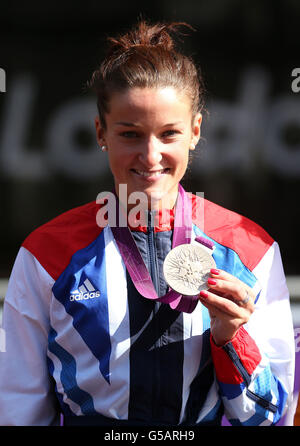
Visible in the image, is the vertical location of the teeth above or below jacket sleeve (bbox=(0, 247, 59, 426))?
above

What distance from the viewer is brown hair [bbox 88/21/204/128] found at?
1807mm

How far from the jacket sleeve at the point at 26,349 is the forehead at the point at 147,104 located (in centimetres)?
53

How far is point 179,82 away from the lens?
6.07 feet

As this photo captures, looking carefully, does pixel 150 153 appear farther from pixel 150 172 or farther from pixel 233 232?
pixel 233 232

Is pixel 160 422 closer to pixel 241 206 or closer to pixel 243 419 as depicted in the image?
pixel 243 419

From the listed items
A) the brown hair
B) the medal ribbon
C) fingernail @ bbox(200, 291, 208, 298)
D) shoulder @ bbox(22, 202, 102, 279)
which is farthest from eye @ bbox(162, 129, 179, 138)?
fingernail @ bbox(200, 291, 208, 298)

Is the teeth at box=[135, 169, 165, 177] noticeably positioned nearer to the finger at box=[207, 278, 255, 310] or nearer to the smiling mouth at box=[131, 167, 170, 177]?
the smiling mouth at box=[131, 167, 170, 177]

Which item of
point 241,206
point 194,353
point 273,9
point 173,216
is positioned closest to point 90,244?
point 173,216

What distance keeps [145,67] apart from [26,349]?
92 cm

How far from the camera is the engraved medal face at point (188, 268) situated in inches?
67.4

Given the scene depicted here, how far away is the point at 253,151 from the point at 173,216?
2.39 metres

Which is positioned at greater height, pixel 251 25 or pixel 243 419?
pixel 251 25

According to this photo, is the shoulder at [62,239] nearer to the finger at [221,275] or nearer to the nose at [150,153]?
the nose at [150,153]

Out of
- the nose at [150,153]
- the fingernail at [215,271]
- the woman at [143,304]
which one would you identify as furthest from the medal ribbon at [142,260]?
the nose at [150,153]
